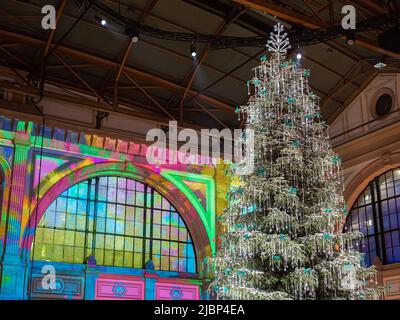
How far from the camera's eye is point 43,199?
16.1m

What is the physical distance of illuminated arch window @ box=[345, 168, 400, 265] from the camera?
1798cm

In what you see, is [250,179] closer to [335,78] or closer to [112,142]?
[112,142]

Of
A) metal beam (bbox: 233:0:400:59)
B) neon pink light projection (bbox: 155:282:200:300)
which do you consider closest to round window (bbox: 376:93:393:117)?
metal beam (bbox: 233:0:400:59)

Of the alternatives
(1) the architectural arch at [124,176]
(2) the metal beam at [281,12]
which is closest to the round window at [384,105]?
(2) the metal beam at [281,12]

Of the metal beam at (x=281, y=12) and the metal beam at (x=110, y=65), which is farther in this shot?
the metal beam at (x=110, y=65)

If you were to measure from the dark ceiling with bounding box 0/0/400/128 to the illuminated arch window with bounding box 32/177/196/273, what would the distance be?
2676 mm

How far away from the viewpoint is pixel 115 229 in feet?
56.8

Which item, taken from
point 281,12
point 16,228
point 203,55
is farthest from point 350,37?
point 16,228

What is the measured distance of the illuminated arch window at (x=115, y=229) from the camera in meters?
16.3

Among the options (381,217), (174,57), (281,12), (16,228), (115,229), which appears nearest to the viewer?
(281,12)

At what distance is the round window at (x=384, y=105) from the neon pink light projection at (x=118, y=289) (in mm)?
9756

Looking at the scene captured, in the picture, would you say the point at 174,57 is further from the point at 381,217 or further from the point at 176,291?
the point at 381,217

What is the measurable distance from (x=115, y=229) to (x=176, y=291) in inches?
108

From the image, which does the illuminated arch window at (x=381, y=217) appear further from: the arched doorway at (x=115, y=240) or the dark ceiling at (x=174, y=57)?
the arched doorway at (x=115, y=240)
